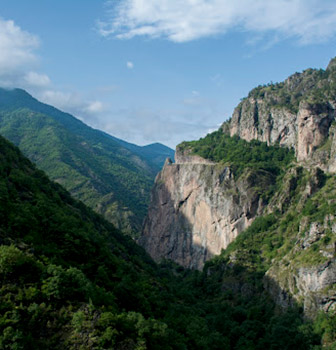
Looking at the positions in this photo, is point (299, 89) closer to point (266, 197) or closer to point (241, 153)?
point (241, 153)

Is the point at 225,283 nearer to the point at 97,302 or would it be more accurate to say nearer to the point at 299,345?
the point at 299,345

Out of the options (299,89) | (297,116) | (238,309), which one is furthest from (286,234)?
(299,89)

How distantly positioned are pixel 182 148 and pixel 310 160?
57119 millimetres

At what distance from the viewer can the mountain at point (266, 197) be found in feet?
244

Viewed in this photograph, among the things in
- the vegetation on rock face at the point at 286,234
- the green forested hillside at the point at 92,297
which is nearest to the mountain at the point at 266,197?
the vegetation on rock face at the point at 286,234

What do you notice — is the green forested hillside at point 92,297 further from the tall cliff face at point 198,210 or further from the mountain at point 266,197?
the tall cliff face at point 198,210

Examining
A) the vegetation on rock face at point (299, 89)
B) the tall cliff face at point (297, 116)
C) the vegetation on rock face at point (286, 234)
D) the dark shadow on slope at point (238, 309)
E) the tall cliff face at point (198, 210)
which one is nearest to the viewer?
the dark shadow on slope at point (238, 309)

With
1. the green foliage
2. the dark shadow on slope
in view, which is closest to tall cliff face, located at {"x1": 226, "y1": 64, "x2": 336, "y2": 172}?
the green foliage

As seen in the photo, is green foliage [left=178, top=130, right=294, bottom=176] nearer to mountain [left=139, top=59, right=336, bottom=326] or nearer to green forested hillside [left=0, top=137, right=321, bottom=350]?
mountain [left=139, top=59, right=336, bottom=326]

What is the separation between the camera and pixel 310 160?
105125 millimetres

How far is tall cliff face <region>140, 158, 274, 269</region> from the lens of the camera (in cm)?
11212

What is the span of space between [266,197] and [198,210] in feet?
94.4

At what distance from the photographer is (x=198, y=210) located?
131 m

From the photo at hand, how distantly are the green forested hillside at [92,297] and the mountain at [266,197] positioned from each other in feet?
18.5
